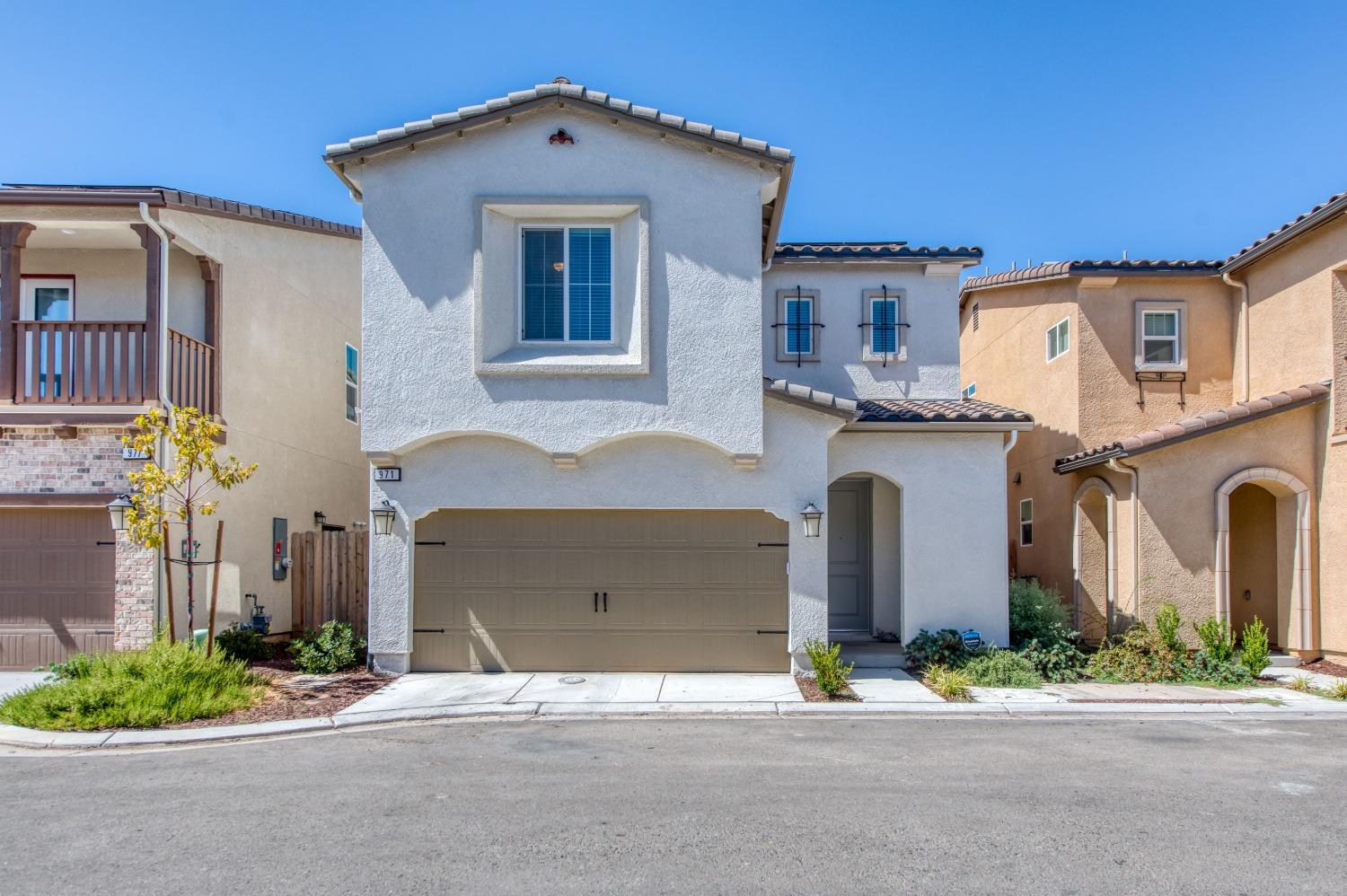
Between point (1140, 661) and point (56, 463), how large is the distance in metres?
14.7

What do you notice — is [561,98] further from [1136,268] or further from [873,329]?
[1136,268]

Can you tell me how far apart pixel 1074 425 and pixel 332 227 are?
13.4m

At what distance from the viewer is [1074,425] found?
14672mm

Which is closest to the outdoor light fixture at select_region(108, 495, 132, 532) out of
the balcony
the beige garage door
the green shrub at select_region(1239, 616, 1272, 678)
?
the balcony

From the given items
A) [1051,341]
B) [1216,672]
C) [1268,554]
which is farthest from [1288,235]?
[1216,672]

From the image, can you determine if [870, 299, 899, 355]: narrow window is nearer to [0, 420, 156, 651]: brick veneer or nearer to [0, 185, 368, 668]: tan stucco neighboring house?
[0, 185, 368, 668]: tan stucco neighboring house

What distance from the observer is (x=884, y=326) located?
14.6 metres

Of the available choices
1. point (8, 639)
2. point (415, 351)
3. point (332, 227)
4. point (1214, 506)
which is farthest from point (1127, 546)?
point (8, 639)

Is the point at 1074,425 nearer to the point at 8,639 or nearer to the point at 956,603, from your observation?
the point at 956,603

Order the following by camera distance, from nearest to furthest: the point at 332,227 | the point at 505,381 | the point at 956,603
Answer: the point at 505,381, the point at 956,603, the point at 332,227

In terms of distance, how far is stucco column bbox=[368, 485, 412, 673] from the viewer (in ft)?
37.9

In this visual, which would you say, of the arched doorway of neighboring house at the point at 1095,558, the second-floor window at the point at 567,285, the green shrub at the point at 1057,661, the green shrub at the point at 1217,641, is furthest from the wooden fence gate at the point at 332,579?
the green shrub at the point at 1217,641

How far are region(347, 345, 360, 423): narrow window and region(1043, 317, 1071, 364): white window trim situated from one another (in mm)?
12944

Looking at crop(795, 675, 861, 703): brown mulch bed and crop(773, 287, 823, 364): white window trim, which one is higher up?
crop(773, 287, 823, 364): white window trim
